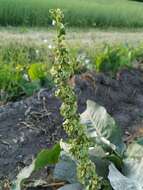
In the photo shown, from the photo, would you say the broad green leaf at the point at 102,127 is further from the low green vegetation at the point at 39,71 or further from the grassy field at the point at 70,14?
the grassy field at the point at 70,14

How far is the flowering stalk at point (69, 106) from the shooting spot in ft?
8.17

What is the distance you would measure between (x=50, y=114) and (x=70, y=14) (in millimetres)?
12245

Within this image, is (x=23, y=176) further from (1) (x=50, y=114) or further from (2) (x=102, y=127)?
(1) (x=50, y=114)

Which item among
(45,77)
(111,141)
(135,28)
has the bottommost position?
(135,28)

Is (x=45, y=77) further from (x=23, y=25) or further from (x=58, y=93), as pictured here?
(x=23, y=25)

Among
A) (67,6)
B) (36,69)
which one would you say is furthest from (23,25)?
(36,69)

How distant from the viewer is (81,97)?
4.91m

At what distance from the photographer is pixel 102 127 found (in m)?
3.34

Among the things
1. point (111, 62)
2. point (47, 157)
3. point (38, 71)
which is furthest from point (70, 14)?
point (47, 157)

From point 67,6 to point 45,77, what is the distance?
12.1 metres

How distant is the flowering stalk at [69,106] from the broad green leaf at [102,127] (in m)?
0.52

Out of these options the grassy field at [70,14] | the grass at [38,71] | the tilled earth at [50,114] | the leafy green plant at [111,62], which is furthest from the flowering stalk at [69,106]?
the grassy field at [70,14]

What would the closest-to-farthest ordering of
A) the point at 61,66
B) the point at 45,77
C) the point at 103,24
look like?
the point at 61,66, the point at 45,77, the point at 103,24

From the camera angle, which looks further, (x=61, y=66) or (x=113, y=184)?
(x=113, y=184)
